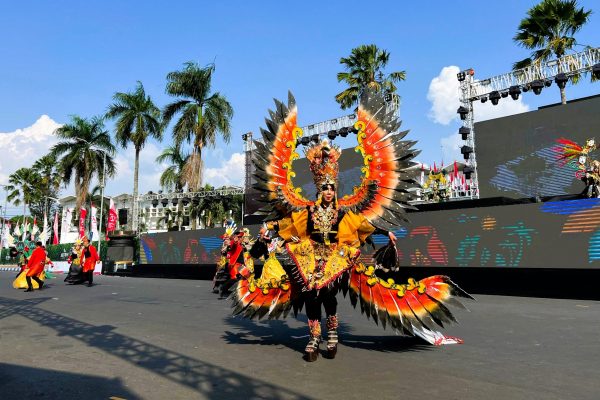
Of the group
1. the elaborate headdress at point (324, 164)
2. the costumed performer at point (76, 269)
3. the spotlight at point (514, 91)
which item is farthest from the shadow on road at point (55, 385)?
the spotlight at point (514, 91)

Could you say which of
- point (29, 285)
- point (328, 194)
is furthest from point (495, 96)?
point (29, 285)

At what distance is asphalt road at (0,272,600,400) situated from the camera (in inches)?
142

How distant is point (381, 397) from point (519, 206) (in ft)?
35.4

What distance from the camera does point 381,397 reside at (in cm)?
339

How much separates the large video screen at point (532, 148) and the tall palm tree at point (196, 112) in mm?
17897

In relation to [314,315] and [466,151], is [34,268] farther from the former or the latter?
[466,151]

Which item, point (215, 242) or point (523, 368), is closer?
point (523, 368)

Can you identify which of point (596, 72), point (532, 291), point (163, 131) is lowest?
point (532, 291)

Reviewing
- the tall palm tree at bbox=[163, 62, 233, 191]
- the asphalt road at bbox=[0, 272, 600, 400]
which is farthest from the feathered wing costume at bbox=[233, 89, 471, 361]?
the tall palm tree at bbox=[163, 62, 233, 191]

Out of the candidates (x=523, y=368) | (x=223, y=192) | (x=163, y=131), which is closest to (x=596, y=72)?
(x=523, y=368)

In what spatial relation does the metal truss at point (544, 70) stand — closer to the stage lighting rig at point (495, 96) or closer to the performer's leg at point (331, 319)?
the stage lighting rig at point (495, 96)

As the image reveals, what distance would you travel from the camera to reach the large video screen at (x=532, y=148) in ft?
49.2

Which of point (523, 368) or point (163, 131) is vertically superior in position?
point (163, 131)

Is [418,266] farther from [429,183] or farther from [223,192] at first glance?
[223,192]
